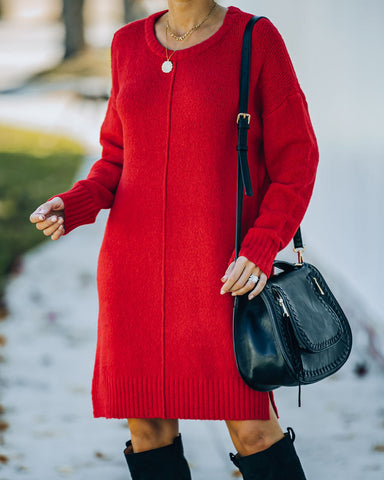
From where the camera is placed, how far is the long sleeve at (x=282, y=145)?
2059 millimetres

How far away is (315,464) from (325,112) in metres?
3.05

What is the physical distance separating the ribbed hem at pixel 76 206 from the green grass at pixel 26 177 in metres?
4.02

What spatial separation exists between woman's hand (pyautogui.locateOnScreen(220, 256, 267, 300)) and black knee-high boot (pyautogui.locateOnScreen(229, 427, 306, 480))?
44 cm

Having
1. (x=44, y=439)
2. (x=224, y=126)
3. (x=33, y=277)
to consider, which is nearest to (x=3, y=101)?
(x=33, y=277)

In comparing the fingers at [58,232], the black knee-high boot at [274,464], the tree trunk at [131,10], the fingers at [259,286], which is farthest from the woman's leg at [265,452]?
the tree trunk at [131,10]

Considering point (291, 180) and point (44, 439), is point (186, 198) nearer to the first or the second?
point (291, 180)

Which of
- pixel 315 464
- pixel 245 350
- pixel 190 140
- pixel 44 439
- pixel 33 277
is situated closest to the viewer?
pixel 245 350

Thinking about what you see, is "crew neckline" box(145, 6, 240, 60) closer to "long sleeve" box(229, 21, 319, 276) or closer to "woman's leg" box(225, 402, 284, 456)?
"long sleeve" box(229, 21, 319, 276)

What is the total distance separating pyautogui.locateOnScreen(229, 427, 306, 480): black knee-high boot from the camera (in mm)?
2084

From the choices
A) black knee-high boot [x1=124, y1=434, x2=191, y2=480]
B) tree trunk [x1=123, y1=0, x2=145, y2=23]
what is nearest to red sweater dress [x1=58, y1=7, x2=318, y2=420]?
black knee-high boot [x1=124, y1=434, x2=191, y2=480]

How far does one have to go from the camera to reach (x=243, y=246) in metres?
2.04

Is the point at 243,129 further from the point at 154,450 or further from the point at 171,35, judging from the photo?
the point at 154,450

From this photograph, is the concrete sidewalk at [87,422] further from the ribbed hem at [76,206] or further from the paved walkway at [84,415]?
the ribbed hem at [76,206]

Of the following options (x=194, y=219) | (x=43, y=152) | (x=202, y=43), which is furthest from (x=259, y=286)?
(x=43, y=152)
